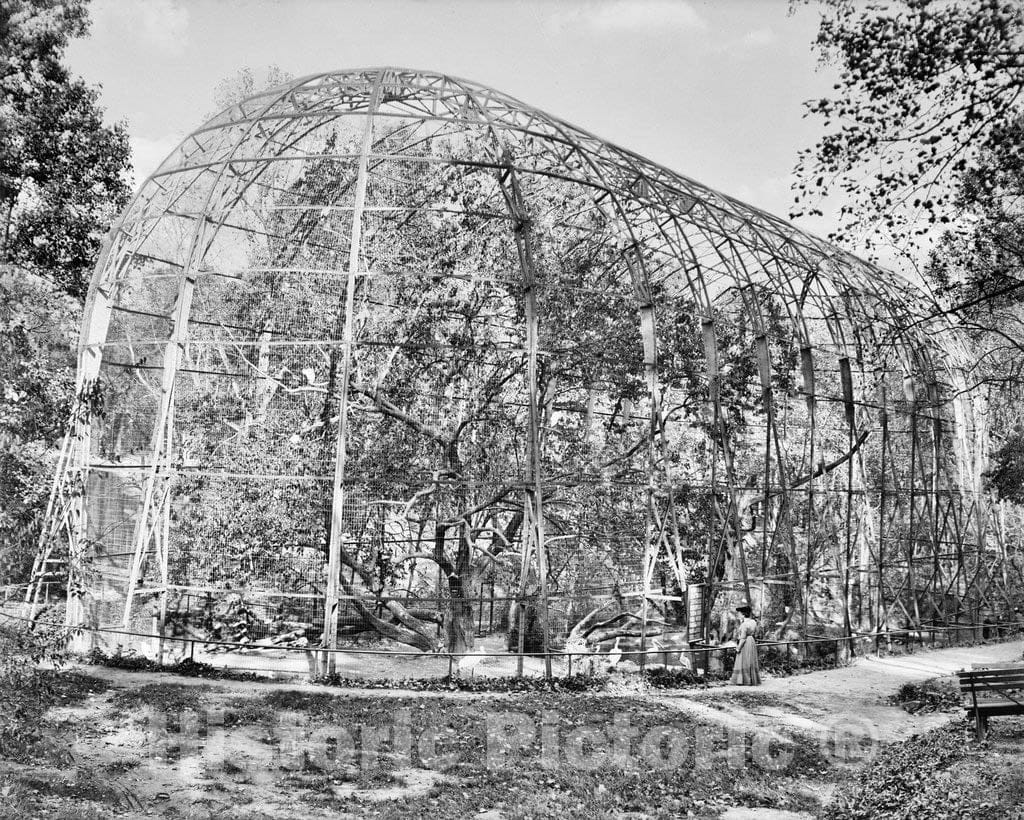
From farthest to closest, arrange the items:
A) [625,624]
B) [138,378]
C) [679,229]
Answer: [138,378]
[625,624]
[679,229]

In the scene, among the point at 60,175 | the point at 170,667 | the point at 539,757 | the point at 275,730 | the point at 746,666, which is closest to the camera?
the point at 539,757

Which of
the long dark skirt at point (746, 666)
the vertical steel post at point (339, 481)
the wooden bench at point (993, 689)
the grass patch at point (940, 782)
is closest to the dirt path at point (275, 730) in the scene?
the long dark skirt at point (746, 666)

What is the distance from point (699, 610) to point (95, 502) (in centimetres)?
1154

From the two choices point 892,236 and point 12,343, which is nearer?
point 892,236

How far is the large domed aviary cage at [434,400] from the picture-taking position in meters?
13.8

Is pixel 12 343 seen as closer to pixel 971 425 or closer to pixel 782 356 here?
pixel 782 356

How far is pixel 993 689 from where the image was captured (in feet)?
33.5

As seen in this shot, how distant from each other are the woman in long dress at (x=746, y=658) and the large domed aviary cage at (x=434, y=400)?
3.75 ft

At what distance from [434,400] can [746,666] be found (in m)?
6.80

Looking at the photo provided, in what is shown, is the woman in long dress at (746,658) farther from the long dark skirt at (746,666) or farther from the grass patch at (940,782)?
the grass patch at (940,782)

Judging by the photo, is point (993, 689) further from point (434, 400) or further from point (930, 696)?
point (434, 400)

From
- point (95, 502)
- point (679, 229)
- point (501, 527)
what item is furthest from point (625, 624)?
point (95, 502)

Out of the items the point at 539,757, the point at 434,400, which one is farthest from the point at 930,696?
the point at 434,400

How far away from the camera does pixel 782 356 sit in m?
18.8
